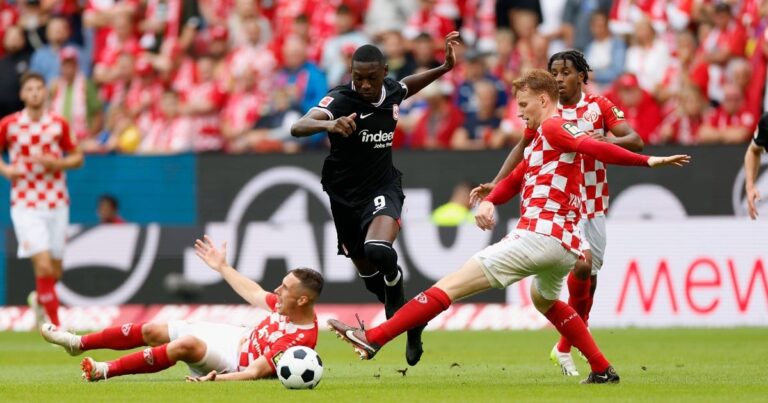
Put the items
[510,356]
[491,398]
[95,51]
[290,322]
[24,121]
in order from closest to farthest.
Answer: [491,398] → [290,322] → [510,356] → [24,121] → [95,51]

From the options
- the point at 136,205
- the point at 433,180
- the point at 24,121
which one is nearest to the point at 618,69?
the point at 433,180

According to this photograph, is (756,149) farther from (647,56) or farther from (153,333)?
(647,56)

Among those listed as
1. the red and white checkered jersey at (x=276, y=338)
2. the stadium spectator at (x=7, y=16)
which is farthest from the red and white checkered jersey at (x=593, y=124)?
the stadium spectator at (x=7, y=16)

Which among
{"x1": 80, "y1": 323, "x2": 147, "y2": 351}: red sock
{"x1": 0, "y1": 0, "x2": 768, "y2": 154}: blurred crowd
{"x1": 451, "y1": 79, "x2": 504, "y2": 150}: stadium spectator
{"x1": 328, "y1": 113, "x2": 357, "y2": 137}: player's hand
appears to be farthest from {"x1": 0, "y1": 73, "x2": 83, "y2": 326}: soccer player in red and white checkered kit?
{"x1": 328, "y1": 113, "x2": 357, "y2": 137}: player's hand

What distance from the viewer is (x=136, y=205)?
19797 millimetres

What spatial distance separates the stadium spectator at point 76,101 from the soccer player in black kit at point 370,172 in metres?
10.8

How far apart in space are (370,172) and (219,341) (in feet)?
7.31

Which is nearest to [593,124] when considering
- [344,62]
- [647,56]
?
[647,56]

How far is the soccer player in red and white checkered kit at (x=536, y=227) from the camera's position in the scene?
377 inches

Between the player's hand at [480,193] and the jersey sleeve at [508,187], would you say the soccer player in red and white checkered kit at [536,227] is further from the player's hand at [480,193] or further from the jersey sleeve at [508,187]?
the player's hand at [480,193]

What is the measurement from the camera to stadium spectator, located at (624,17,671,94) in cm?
1977

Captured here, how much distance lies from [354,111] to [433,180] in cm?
727

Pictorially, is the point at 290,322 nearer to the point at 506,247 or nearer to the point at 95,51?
the point at 506,247

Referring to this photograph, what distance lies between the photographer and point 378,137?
11.9 meters
